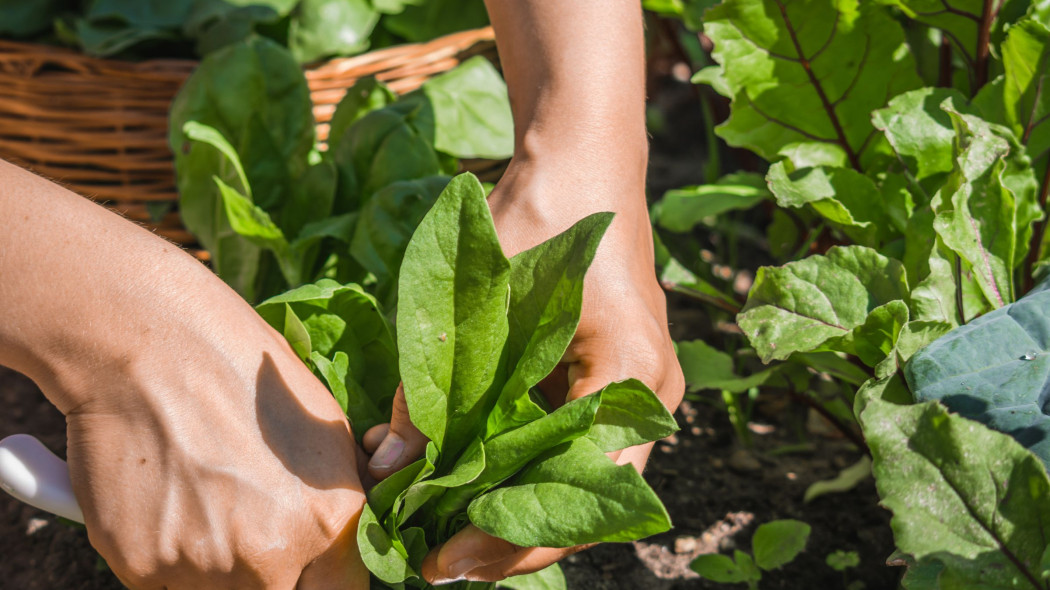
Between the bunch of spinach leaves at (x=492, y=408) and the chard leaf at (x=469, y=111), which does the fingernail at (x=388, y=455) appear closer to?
the bunch of spinach leaves at (x=492, y=408)

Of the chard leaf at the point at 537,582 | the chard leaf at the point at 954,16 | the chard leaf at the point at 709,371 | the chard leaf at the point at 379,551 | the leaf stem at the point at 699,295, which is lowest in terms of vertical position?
the chard leaf at the point at 537,582

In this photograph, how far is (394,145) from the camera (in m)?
1.22

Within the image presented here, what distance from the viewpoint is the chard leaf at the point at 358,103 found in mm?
1361

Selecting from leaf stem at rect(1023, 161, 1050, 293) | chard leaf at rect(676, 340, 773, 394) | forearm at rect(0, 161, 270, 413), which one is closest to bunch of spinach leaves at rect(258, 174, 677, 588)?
forearm at rect(0, 161, 270, 413)

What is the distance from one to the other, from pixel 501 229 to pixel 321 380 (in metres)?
0.24

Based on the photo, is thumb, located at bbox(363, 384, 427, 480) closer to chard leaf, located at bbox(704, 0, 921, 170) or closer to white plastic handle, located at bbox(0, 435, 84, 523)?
white plastic handle, located at bbox(0, 435, 84, 523)

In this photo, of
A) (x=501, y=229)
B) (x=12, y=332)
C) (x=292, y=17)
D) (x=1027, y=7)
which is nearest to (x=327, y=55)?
(x=292, y=17)

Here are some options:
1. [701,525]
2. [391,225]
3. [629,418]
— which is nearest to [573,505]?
[629,418]

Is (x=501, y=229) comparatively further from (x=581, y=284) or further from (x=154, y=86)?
(x=154, y=86)

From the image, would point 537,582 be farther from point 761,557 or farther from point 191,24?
point 191,24

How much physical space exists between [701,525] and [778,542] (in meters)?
0.19

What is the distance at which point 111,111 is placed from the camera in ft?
4.80

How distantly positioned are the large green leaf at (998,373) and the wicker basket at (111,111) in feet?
3.34

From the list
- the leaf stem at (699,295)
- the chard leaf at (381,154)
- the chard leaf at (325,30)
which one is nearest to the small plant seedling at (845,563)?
the leaf stem at (699,295)
